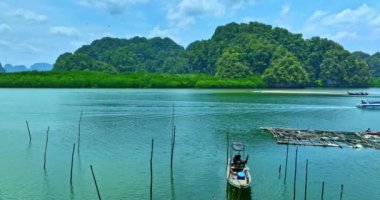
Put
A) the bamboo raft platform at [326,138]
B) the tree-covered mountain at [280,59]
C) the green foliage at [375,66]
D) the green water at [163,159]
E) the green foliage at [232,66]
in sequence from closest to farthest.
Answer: the green water at [163,159]
the bamboo raft platform at [326,138]
the tree-covered mountain at [280,59]
the green foliage at [232,66]
the green foliage at [375,66]

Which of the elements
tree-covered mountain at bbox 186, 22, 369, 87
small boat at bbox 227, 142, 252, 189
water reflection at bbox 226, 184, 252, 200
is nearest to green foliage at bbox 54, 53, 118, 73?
tree-covered mountain at bbox 186, 22, 369, 87

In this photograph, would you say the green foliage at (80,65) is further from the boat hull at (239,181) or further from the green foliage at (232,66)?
the boat hull at (239,181)

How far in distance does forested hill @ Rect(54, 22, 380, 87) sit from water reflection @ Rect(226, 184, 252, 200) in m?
121

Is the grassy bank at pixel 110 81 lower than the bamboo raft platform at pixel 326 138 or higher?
higher

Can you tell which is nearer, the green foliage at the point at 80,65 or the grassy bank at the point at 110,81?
the grassy bank at the point at 110,81

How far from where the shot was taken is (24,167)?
29891mm

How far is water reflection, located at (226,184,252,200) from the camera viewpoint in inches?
939

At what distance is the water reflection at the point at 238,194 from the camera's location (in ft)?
78.3

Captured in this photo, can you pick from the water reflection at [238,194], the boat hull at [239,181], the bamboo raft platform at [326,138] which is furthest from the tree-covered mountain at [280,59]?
the water reflection at [238,194]

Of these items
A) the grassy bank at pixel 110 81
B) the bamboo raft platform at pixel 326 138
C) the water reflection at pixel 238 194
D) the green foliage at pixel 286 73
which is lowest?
the water reflection at pixel 238 194

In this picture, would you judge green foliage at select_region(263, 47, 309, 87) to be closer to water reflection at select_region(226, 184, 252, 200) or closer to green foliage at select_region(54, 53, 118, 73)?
green foliage at select_region(54, 53, 118, 73)

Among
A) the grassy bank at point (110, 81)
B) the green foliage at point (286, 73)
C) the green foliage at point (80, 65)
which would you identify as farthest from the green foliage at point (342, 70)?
the green foliage at point (80, 65)

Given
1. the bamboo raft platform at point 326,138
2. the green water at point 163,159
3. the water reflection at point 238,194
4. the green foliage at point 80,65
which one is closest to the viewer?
the water reflection at point 238,194

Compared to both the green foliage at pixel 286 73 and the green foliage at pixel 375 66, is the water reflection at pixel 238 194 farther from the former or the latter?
the green foliage at pixel 375 66
